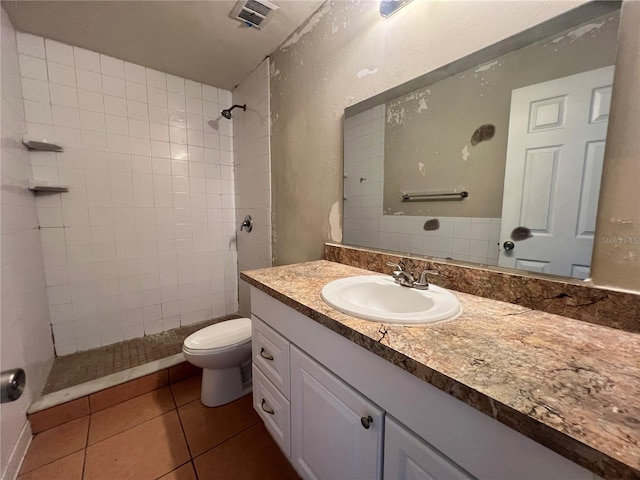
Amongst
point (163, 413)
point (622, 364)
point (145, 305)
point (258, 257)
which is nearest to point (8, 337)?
→ point (163, 413)

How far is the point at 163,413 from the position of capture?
4.53ft

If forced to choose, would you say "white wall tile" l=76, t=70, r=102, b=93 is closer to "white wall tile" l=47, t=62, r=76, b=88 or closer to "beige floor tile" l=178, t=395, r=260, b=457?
"white wall tile" l=47, t=62, r=76, b=88

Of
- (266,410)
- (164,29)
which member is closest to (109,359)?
(266,410)

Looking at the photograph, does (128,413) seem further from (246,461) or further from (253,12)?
(253,12)

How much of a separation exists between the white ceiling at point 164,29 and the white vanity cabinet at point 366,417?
1.49m

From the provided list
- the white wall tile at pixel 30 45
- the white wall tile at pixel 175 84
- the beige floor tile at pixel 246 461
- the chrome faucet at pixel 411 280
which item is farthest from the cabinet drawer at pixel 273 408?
the white wall tile at pixel 30 45

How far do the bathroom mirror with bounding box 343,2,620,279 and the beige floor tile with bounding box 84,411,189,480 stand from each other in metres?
1.34

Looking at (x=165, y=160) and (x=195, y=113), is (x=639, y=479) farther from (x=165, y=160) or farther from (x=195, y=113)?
(x=195, y=113)

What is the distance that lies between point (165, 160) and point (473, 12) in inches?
81.5

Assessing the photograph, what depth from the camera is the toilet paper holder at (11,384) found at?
1.65 feet

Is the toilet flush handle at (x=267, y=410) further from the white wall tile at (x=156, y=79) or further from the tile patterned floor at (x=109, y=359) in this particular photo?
the white wall tile at (x=156, y=79)

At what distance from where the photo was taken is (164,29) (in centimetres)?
146

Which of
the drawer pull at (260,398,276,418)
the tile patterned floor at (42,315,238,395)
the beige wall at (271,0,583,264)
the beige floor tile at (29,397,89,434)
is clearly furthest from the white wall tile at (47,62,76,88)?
the drawer pull at (260,398,276,418)

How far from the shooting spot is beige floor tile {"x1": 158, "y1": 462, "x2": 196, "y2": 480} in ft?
3.40
